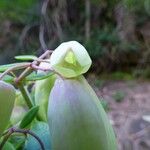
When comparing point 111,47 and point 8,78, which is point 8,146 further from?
point 111,47

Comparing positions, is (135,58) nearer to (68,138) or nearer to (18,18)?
(18,18)

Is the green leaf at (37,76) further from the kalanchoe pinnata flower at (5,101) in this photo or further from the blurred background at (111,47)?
the blurred background at (111,47)

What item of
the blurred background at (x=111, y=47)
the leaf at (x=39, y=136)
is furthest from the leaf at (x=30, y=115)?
the blurred background at (x=111, y=47)

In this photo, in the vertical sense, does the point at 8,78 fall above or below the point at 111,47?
above

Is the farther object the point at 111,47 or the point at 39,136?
the point at 111,47

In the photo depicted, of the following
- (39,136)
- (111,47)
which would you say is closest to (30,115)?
(39,136)

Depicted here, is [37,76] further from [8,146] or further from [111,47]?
[111,47]
